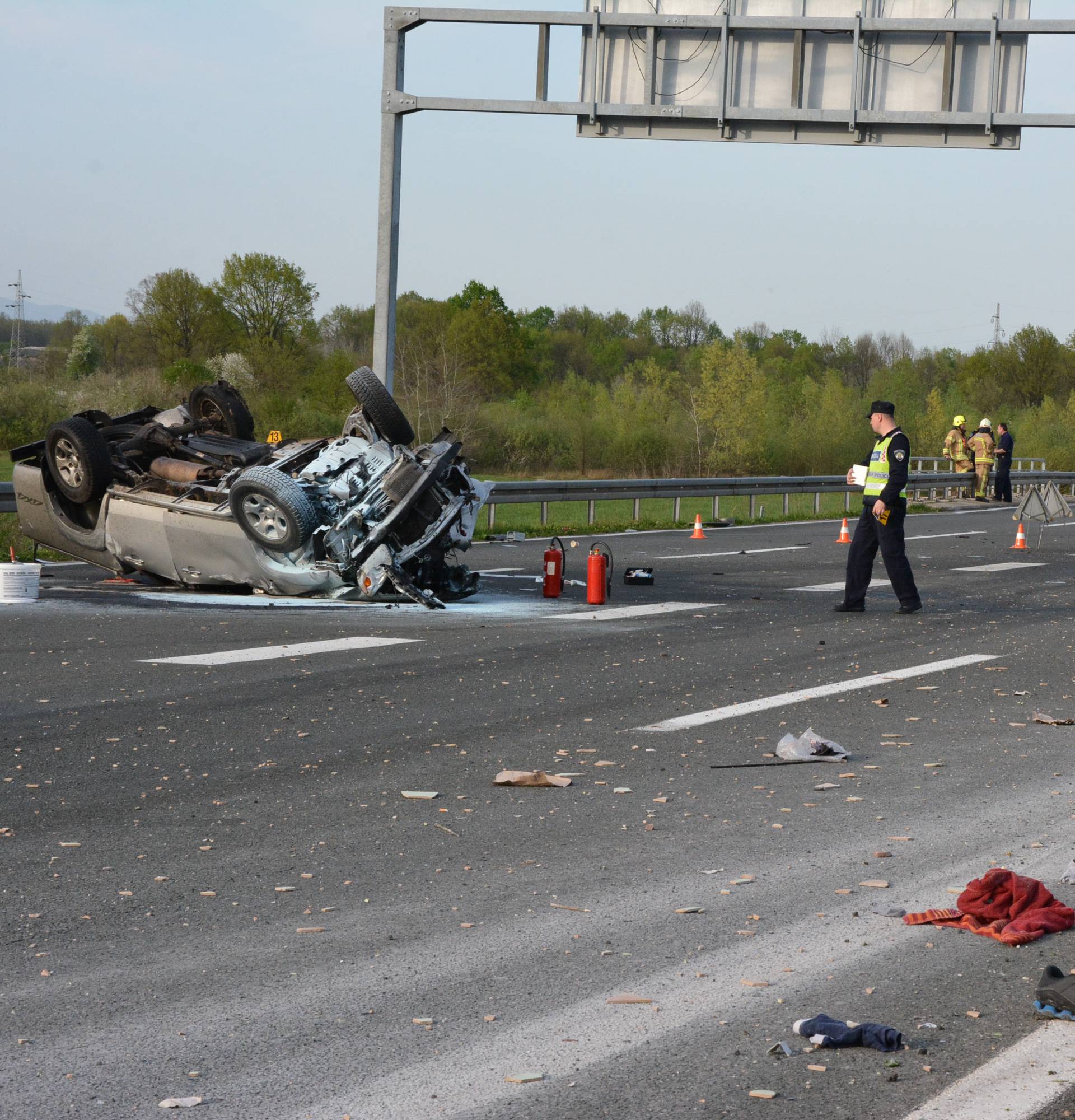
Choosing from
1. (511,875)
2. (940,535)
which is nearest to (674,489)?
(940,535)

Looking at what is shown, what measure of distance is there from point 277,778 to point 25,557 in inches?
474

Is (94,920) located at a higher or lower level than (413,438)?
lower

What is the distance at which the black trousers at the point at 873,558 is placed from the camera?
45.8 ft

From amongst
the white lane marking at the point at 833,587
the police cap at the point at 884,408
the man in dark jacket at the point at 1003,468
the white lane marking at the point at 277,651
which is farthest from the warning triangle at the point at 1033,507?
the man in dark jacket at the point at 1003,468

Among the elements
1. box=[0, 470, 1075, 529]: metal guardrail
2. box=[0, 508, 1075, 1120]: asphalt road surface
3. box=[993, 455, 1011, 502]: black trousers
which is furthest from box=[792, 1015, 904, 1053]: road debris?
box=[993, 455, 1011, 502]: black trousers

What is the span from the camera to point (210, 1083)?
3.64 metres

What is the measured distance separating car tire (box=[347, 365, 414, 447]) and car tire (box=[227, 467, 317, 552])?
1065 mm

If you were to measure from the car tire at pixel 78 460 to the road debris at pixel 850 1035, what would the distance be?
11.5 metres

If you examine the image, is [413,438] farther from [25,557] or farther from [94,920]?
[94,920]

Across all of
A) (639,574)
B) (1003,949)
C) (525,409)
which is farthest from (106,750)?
(525,409)

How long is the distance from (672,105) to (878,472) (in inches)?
335

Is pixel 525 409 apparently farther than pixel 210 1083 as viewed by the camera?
Yes

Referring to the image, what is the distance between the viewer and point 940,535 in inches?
1019

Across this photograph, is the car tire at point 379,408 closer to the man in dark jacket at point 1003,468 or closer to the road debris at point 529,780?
the road debris at point 529,780
